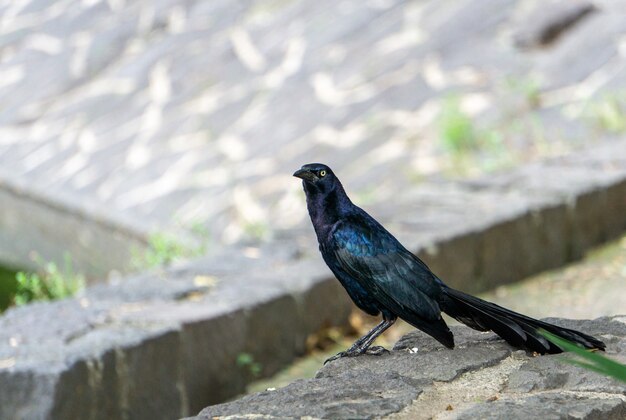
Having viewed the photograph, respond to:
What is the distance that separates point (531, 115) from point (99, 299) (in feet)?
11.8

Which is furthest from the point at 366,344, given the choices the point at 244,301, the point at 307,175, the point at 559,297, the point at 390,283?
the point at 559,297

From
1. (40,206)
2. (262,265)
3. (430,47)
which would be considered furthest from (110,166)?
(262,265)

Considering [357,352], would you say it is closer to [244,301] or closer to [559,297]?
[244,301]

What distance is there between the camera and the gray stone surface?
6930 mm

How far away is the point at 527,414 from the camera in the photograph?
2.18 metres

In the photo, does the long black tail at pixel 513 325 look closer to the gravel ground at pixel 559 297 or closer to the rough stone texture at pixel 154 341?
the rough stone texture at pixel 154 341

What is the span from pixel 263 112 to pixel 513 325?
18.1ft

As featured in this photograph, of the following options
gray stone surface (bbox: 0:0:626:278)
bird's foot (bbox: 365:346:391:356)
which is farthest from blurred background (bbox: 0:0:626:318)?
bird's foot (bbox: 365:346:391:356)

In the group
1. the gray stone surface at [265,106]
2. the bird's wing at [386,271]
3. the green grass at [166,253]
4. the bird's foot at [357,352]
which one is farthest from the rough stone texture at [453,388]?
the gray stone surface at [265,106]

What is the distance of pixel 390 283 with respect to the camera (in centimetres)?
259

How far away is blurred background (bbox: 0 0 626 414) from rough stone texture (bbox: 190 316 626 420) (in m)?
2.80

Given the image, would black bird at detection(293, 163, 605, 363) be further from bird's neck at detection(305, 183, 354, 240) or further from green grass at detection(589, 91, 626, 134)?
green grass at detection(589, 91, 626, 134)

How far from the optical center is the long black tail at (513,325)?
2.56m

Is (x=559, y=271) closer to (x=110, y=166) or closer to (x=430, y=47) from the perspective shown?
(x=430, y=47)
